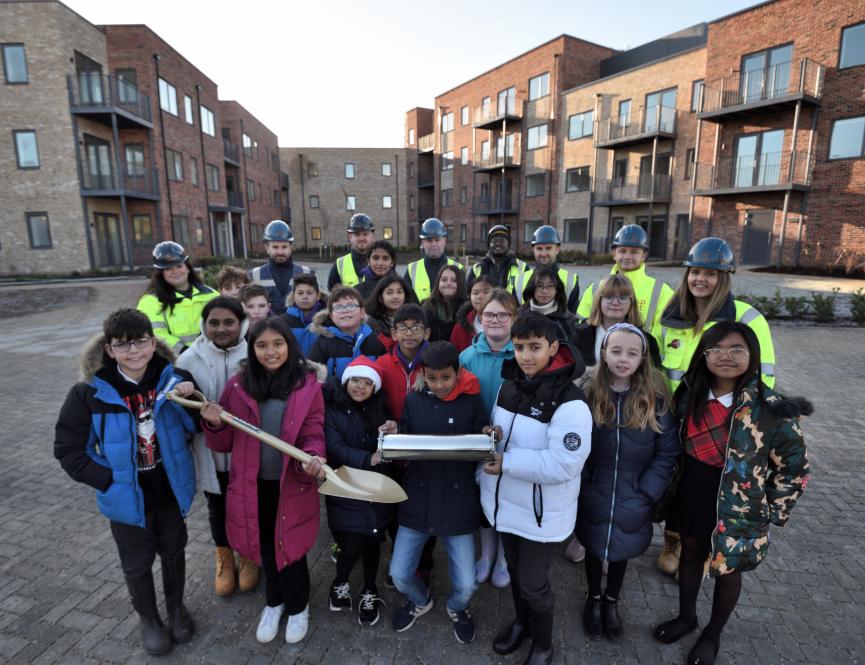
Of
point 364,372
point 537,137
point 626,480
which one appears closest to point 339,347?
point 364,372

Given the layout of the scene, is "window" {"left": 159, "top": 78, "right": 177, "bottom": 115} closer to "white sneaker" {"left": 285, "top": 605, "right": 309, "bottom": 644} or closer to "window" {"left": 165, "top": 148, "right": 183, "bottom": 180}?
"window" {"left": 165, "top": 148, "right": 183, "bottom": 180}

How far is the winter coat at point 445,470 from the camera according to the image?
2.74 meters

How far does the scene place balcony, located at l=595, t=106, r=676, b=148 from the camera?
2323 cm

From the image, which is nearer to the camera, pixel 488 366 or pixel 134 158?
pixel 488 366

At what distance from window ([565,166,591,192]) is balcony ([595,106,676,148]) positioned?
2111mm

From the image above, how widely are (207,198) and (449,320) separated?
2985cm

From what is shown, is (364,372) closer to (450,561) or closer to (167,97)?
(450,561)

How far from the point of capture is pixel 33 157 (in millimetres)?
21172

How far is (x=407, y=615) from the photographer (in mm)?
2965

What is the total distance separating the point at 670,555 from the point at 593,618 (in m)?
0.97

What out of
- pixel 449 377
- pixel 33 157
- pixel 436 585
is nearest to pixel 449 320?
pixel 449 377

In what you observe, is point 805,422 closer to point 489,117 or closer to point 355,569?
point 355,569

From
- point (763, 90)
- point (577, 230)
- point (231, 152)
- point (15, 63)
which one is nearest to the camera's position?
point (763, 90)

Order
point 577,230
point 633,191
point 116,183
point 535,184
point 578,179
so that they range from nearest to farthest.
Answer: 1. point 116,183
2. point 633,191
3. point 578,179
4. point 577,230
5. point 535,184
